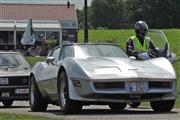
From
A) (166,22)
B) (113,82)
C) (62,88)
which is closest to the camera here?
(113,82)

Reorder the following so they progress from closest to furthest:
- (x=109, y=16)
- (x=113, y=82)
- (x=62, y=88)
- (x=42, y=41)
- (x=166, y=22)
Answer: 1. (x=113, y=82)
2. (x=62, y=88)
3. (x=42, y=41)
4. (x=166, y=22)
5. (x=109, y=16)

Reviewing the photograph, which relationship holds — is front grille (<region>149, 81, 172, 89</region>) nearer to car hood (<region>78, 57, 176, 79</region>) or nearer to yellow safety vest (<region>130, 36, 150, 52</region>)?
car hood (<region>78, 57, 176, 79</region>)

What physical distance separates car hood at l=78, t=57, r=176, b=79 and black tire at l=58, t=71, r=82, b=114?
455mm

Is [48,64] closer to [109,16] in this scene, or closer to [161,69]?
[161,69]

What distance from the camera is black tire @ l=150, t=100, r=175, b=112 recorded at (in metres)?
11.2

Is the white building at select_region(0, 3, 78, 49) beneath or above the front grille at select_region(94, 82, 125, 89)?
beneath

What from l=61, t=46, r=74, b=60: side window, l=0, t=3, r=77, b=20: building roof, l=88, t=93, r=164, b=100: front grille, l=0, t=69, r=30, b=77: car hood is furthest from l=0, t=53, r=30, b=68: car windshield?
l=0, t=3, r=77, b=20: building roof

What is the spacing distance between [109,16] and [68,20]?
6642 centimetres

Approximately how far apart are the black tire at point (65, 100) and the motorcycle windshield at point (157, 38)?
303 cm

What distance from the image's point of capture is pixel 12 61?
1762 cm

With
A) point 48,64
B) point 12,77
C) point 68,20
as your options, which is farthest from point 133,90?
point 68,20

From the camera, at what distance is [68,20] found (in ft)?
238

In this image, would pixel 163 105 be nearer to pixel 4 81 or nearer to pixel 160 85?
pixel 160 85

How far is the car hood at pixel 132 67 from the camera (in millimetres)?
10586
